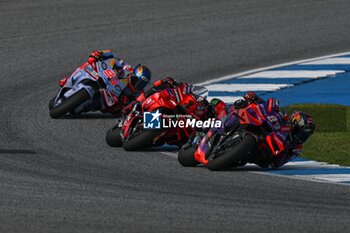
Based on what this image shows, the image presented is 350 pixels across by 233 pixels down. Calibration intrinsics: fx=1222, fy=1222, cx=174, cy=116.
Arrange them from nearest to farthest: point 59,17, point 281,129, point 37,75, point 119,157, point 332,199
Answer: point 332,199 → point 281,129 → point 119,157 → point 37,75 → point 59,17

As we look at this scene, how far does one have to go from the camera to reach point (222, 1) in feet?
95.7

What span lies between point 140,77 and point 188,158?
360 cm

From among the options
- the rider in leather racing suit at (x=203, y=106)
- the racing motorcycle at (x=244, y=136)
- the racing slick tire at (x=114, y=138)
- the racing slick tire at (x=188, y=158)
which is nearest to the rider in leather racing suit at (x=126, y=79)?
the racing slick tire at (x=114, y=138)

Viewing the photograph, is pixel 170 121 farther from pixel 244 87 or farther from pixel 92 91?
pixel 244 87

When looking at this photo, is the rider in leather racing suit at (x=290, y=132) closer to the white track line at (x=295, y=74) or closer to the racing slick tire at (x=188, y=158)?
the racing slick tire at (x=188, y=158)

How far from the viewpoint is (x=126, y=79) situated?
63.9 feet

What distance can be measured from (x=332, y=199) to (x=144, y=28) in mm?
Result: 13812

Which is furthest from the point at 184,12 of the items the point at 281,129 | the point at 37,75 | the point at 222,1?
the point at 281,129

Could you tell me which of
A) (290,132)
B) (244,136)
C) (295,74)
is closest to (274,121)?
(290,132)

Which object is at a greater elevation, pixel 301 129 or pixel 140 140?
pixel 301 129

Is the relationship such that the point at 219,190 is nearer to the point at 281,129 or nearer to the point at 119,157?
A: the point at 281,129

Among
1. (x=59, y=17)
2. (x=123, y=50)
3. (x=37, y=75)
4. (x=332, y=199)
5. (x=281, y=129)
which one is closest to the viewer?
(x=332, y=199)

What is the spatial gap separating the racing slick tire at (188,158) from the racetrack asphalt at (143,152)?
0.80 ft

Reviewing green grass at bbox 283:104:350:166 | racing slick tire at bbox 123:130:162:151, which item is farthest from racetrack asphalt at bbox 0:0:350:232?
green grass at bbox 283:104:350:166
